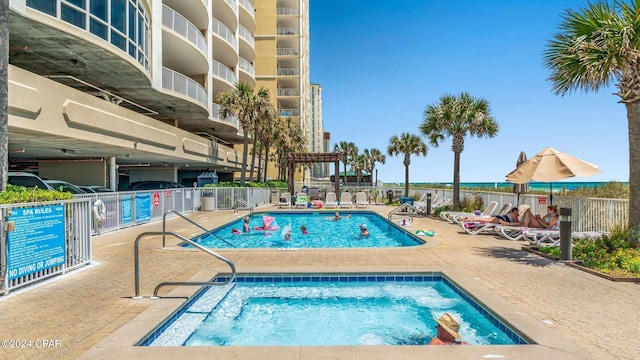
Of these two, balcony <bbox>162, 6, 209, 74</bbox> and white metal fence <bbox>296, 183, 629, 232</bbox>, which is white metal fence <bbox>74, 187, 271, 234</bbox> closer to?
balcony <bbox>162, 6, 209, 74</bbox>

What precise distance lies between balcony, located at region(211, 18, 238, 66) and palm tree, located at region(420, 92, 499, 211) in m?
18.0

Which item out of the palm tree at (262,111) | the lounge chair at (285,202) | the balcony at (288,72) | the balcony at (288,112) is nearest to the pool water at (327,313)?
the lounge chair at (285,202)

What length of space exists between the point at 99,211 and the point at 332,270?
28.8 feet

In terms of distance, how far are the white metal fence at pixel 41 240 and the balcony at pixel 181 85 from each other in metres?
13.5

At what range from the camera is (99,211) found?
1174 centimetres

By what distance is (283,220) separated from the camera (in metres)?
20.0

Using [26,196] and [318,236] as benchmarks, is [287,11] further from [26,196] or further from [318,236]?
[26,196]

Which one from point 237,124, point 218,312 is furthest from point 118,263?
point 237,124

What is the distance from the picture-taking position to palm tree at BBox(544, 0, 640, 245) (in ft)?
25.0

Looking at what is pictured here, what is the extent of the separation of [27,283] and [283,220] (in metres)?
14.3

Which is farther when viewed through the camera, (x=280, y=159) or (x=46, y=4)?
(x=280, y=159)

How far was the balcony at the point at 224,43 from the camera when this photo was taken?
2809cm

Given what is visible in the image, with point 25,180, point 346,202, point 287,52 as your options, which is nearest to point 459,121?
point 346,202

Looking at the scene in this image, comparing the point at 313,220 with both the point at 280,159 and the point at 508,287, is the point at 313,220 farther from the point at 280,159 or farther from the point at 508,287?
the point at 280,159
